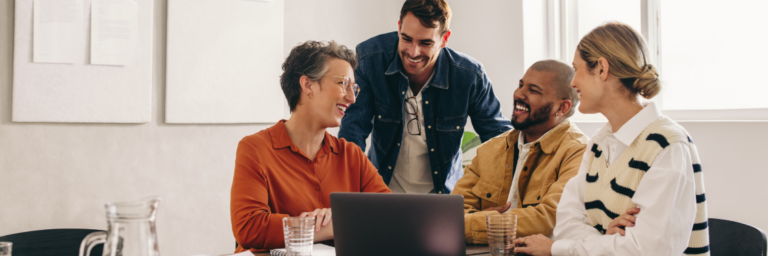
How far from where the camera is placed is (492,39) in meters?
3.63

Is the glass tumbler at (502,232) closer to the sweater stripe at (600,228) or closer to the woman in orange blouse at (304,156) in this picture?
the sweater stripe at (600,228)

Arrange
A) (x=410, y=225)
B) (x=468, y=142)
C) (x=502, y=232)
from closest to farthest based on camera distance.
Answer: (x=410, y=225), (x=502, y=232), (x=468, y=142)

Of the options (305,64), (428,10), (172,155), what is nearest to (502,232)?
(305,64)

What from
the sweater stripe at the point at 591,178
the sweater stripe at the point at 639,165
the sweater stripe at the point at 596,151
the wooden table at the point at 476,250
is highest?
the sweater stripe at the point at 596,151

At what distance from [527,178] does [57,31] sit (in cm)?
263

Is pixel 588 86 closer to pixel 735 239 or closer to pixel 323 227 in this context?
pixel 735 239

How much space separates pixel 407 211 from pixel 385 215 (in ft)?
0.16

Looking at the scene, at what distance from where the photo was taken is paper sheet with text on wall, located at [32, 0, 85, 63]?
9.43 ft

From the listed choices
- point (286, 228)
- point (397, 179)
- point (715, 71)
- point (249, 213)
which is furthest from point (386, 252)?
point (715, 71)

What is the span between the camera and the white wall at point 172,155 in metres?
2.84

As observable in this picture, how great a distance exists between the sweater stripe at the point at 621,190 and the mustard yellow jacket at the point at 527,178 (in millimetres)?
329

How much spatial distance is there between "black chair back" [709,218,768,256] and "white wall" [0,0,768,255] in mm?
881

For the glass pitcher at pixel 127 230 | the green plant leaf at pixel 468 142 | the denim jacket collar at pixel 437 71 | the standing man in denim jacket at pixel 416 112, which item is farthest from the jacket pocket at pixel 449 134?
the glass pitcher at pixel 127 230

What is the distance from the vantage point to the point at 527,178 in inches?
74.7
